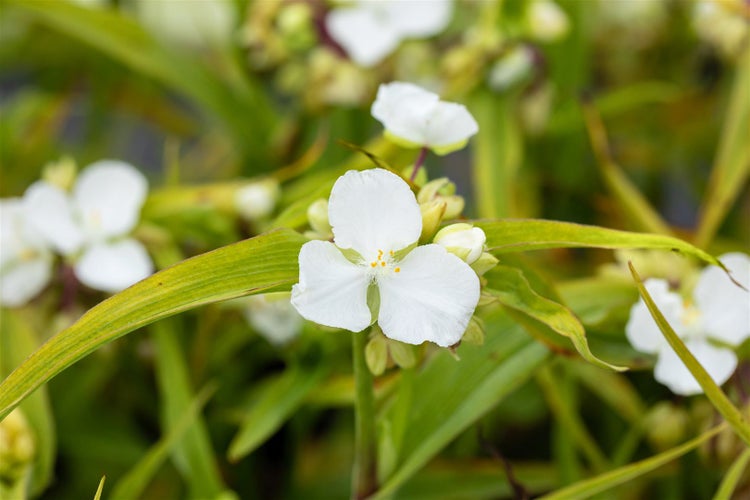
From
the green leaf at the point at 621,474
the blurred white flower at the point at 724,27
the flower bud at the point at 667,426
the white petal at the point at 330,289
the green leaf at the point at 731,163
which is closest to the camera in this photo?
the white petal at the point at 330,289

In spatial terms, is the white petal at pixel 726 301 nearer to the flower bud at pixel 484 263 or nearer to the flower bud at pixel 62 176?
the flower bud at pixel 484 263

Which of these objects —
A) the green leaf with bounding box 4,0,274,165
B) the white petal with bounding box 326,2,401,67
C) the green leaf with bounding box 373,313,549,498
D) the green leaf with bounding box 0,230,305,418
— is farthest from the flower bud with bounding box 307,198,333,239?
the green leaf with bounding box 4,0,274,165

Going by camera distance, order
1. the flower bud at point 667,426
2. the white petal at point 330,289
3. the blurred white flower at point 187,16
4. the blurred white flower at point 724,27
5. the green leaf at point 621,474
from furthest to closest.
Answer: the blurred white flower at point 187,16, the blurred white flower at point 724,27, the flower bud at point 667,426, the green leaf at point 621,474, the white petal at point 330,289

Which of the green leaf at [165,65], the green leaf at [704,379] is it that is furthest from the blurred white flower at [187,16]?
the green leaf at [704,379]

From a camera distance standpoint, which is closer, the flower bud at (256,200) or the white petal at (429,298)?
the white petal at (429,298)

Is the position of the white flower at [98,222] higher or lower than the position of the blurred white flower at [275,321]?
higher

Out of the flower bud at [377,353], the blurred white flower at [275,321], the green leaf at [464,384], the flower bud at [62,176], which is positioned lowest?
the blurred white flower at [275,321]

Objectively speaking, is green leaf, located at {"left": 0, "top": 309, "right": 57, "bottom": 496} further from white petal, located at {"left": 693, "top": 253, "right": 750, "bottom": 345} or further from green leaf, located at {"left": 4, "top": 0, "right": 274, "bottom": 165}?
white petal, located at {"left": 693, "top": 253, "right": 750, "bottom": 345}

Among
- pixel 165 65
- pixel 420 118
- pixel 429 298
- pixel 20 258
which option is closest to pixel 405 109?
pixel 420 118
